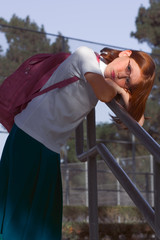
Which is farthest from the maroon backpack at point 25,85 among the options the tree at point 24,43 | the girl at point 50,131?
the tree at point 24,43

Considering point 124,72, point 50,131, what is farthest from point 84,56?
point 50,131

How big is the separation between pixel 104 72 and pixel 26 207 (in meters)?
0.49

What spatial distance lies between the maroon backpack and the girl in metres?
0.02

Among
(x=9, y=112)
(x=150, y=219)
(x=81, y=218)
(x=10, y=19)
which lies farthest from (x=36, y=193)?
(x=10, y=19)

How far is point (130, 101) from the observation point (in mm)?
1814

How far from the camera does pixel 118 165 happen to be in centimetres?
175

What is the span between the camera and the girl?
1.75 m

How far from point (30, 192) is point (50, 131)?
197 millimetres

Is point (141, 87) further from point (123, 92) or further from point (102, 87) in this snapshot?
point (102, 87)

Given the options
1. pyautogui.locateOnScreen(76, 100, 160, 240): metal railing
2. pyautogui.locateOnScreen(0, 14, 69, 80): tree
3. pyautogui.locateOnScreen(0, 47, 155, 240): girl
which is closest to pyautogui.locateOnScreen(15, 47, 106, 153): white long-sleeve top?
pyautogui.locateOnScreen(0, 47, 155, 240): girl

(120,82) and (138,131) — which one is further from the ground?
(120,82)

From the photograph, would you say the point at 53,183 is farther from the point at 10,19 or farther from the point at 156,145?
the point at 10,19

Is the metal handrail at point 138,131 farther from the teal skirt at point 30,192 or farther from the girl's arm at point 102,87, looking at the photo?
the teal skirt at point 30,192

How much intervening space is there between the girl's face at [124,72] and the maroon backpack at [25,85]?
0.39 feet
